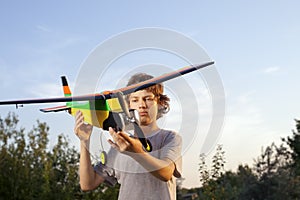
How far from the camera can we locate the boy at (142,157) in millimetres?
2180

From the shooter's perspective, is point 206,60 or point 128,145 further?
point 206,60

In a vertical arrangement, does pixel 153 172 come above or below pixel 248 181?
below

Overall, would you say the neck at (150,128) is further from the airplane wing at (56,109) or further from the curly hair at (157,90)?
the airplane wing at (56,109)

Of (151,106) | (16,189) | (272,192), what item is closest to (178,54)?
(151,106)

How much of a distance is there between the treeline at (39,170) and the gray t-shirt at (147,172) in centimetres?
1021

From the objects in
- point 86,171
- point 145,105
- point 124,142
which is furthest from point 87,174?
point 124,142

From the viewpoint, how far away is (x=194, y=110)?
2.34 meters

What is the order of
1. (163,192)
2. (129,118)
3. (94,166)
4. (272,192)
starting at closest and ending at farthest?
(129,118) → (163,192) → (94,166) → (272,192)

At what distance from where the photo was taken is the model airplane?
6.56 ft

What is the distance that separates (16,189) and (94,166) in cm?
1080

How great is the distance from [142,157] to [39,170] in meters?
11.9

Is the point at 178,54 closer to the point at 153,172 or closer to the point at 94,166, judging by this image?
the point at 153,172

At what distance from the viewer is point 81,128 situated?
234 centimetres

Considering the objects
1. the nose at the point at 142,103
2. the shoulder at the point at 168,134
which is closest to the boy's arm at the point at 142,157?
the shoulder at the point at 168,134
